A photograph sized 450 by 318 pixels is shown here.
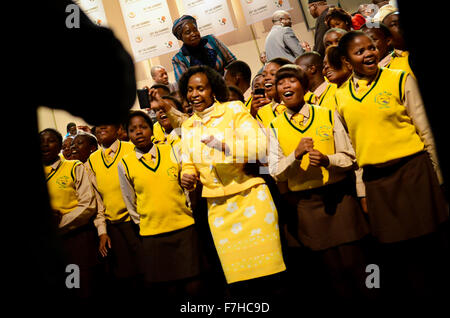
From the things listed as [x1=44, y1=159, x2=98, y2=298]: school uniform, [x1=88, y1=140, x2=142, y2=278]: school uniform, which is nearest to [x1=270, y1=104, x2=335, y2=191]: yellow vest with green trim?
[x1=88, y1=140, x2=142, y2=278]: school uniform

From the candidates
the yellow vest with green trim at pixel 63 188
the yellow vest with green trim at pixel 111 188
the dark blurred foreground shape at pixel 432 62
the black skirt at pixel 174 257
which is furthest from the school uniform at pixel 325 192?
the yellow vest with green trim at pixel 63 188

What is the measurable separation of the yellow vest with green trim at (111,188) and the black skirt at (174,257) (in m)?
0.70

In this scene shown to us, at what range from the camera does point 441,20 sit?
51 cm

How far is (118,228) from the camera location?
3.61 m

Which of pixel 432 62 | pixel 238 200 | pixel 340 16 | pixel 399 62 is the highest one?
pixel 340 16

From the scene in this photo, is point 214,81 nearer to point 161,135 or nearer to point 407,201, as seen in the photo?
point 161,135

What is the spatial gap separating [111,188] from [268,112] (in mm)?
1596

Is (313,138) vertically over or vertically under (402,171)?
over

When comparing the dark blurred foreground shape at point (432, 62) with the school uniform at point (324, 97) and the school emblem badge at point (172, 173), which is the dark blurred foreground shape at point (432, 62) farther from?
the school emblem badge at point (172, 173)

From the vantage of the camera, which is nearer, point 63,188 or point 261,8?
point 63,188

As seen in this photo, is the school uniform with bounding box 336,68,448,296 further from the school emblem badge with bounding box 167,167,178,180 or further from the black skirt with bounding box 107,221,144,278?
the black skirt with bounding box 107,221,144,278

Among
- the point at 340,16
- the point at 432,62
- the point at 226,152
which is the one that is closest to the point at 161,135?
the point at 226,152

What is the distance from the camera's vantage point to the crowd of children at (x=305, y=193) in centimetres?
239
